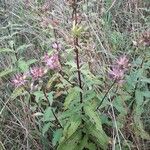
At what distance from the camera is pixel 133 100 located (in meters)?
1.93

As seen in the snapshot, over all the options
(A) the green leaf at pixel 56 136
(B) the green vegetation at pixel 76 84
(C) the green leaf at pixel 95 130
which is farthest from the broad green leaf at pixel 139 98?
(A) the green leaf at pixel 56 136

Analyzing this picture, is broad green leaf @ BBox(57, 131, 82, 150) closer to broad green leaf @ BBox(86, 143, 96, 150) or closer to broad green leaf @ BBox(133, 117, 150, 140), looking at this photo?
broad green leaf @ BBox(86, 143, 96, 150)

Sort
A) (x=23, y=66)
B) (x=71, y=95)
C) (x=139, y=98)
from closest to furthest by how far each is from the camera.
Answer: (x=71, y=95), (x=139, y=98), (x=23, y=66)

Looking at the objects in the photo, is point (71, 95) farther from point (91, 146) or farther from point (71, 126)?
point (91, 146)

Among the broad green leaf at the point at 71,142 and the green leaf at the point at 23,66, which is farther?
the green leaf at the point at 23,66

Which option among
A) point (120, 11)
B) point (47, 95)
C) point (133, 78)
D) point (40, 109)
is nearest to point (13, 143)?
point (40, 109)

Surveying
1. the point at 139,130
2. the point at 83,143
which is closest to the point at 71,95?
the point at 83,143

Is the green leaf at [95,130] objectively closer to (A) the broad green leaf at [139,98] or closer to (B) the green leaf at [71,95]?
(B) the green leaf at [71,95]

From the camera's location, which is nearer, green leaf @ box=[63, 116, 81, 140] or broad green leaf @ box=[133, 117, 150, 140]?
green leaf @ box=[63, 116, 81, 140]

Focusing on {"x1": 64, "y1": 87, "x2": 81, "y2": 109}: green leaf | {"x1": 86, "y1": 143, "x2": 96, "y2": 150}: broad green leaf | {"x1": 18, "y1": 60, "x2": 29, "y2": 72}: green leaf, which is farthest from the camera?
{"x1": 18, "y1": 60, "x2": 29, "y2": 72}: green leaf

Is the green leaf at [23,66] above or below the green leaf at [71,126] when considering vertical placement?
above

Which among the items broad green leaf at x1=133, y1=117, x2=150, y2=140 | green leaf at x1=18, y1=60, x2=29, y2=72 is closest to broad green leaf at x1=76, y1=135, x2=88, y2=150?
broad green leaf at x1=133, y1=117, x2=150, y2=140

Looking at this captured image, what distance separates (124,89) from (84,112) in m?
0.27

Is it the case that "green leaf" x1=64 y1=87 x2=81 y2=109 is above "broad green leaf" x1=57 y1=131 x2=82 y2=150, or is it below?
above
